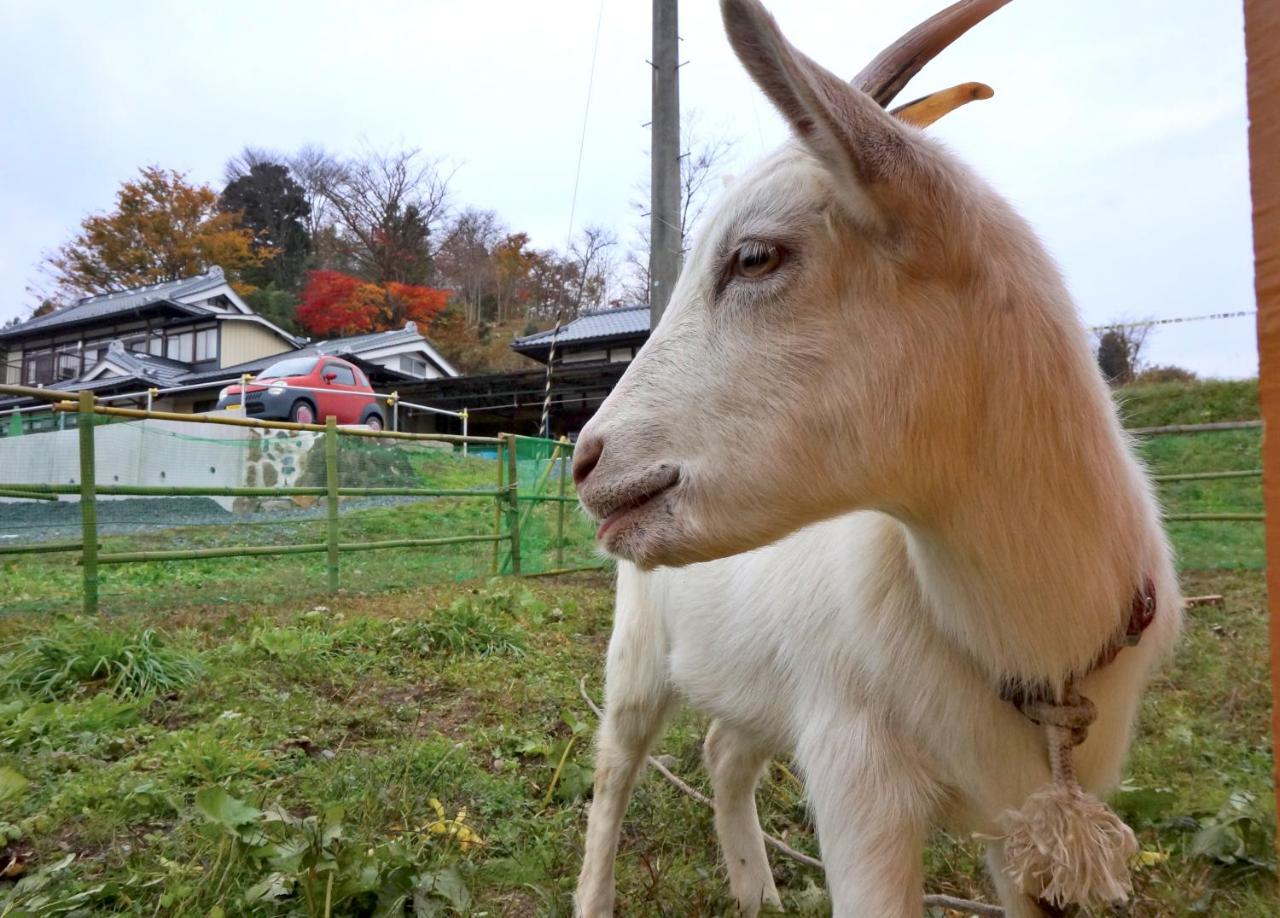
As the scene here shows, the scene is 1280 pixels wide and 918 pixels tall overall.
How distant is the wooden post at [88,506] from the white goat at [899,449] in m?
5.80

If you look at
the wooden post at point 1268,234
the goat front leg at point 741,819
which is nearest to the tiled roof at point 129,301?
the goat front leg at point 741,819

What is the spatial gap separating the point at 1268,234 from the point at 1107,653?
102 centimetres

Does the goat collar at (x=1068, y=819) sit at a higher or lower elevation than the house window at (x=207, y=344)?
lower

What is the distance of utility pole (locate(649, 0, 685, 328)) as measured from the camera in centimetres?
559

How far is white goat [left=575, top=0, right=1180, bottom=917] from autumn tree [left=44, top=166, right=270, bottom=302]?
125 ft

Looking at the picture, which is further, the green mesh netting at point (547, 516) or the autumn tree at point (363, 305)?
the autumn tree at point (363, 305)

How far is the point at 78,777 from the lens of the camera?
9.74 feet

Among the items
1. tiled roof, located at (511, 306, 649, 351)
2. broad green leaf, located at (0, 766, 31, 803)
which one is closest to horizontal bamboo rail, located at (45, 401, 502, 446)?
broad green leaf, located at (0, 766, 31, 803)

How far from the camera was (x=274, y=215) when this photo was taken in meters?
42.3

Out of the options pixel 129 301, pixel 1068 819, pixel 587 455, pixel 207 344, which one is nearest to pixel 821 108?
pixel 587 455

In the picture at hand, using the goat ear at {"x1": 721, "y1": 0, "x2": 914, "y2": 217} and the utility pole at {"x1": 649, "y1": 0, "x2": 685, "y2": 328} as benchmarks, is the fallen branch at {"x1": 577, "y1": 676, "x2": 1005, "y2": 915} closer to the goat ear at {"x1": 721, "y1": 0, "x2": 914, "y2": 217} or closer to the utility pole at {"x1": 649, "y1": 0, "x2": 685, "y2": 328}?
the goat ear at {"x1": 721, "y1": 0, "x2": 914, "y2": 217}

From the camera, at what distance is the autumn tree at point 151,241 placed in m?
32.9

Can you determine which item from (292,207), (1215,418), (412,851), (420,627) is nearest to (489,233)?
(292,207)

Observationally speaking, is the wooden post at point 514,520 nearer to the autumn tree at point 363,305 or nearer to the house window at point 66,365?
the autumn tree at point 363,305
